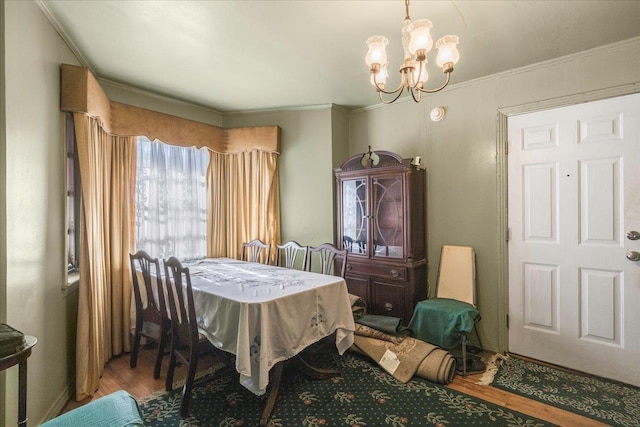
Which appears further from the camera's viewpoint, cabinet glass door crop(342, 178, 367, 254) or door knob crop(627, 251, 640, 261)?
cabinet glass door crop(342, 178, 367, 254)

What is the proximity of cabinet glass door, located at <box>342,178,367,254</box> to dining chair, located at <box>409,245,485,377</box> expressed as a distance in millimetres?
796

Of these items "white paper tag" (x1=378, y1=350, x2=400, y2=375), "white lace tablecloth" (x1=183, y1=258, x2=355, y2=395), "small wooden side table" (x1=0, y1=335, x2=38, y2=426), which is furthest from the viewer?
"white paper tag" (x1=378, y1=350, x2=400, y2=375)

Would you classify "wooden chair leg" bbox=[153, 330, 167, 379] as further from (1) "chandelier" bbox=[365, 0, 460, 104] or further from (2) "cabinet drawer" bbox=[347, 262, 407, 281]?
(1) "chandelier" bbox=[365, 0, 460, 104]

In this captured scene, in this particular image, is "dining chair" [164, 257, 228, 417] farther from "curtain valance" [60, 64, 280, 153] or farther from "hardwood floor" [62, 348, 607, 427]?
"curtain valance" [60, 64, 280, 153]

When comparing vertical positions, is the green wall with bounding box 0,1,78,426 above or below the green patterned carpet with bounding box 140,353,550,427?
above

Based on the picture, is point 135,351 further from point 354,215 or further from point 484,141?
point 484,141

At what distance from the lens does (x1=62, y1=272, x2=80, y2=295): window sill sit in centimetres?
215

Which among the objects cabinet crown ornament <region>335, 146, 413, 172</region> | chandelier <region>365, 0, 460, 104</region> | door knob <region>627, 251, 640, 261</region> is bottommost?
door knob <region>627, 251, 640, 261</region>

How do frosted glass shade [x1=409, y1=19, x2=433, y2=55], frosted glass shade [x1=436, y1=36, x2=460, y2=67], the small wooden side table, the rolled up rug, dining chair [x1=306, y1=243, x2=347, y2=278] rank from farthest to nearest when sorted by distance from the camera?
dining chair [x1=306, y1=243, x2=347, y2=278] → the rolled up rug → frosted glass shade [x1=436, y1=36, x2=460, y2=67] → frosted glass shade [x1=409, y1=19, x2=433, y2=55] → the small wooden side table

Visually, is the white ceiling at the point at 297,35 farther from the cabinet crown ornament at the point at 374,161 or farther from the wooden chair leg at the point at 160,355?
the wooden chair leg at the point at 160,355

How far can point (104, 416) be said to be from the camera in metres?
1.22

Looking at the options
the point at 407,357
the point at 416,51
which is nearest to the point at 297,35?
the point at 416,51

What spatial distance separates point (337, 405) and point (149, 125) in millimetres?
2930

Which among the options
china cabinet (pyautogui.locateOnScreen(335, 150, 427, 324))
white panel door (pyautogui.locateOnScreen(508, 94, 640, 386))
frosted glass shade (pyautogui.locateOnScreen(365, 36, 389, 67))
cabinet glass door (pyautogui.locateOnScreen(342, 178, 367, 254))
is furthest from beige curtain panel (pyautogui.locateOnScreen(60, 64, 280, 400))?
white panel door (pyautogui.locateOnScreen(508, 94, 640, 386))
